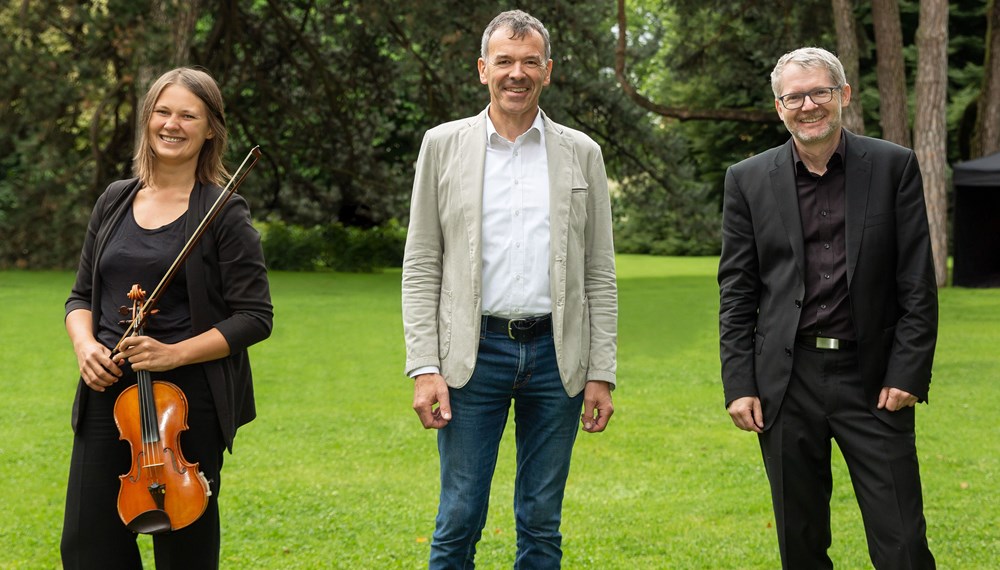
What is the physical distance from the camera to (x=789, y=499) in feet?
12.1

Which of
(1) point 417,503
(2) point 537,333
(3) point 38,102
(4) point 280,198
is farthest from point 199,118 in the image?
(4) point 280,198

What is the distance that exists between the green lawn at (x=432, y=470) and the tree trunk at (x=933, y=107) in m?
7.77

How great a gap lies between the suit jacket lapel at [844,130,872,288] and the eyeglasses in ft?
0.63

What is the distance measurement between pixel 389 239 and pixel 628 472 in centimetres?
2117

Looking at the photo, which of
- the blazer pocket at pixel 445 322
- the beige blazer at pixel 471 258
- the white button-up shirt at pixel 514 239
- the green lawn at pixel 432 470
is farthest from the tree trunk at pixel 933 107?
the blazer pocket at pixel 445 322

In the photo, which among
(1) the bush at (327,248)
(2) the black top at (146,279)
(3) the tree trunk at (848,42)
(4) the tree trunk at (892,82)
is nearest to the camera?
(2) the black top at (146,279)

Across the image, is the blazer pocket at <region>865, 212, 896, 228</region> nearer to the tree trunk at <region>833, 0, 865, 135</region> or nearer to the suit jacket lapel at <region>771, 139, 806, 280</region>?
the suit jacket lapel at <region>771, 139, 806, 280</region>

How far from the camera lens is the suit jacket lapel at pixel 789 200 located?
3.63m

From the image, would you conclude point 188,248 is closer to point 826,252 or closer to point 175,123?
point 175,123

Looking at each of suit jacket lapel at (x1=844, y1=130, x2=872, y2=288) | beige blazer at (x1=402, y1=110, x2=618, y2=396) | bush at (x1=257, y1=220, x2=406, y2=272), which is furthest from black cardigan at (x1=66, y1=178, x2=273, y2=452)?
bush at (x1=257, y1=220, x2=406, y2=272)

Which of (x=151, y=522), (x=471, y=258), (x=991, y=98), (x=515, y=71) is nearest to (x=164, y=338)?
(x=151, y=522)

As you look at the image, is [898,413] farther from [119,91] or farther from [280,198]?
[280,198]

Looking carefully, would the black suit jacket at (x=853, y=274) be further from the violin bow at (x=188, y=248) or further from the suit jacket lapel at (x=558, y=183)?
the violin bow at (x=188, y=248)

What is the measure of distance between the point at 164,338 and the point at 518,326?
3.43 feet
